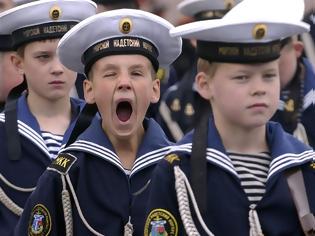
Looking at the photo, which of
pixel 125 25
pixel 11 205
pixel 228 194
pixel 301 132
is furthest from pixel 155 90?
pixel 301 132

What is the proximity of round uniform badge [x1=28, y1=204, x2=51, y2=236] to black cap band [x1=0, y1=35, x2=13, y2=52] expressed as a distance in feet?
5.25

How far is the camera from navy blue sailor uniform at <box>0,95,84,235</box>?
7.07 metres

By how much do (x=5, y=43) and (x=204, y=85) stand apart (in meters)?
2.16

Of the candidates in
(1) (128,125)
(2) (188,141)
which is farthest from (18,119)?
(2) (188,141)

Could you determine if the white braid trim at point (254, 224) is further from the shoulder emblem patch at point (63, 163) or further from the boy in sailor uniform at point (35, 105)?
the boy in sailor uniform at point (35, 105)

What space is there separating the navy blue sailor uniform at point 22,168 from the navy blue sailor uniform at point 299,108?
157 centimetres

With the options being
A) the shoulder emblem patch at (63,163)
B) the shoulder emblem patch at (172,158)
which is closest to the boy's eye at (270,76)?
the shoulder emblem patch at (172,158)

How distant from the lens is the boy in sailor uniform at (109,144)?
6176 mm

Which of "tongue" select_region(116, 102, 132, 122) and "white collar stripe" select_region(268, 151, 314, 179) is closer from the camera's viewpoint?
"white collar stripe" select_region(268, 151, 314, 179)

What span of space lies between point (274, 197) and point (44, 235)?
1.15 metres

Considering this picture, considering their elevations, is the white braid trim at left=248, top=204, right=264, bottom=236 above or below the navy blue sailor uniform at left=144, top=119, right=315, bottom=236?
below

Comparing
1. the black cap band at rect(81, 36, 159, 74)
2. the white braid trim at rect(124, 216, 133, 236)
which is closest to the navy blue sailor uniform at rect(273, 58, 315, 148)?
the black cap band at rect(81, 36, 159, 74)

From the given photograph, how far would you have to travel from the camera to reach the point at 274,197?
5.60m

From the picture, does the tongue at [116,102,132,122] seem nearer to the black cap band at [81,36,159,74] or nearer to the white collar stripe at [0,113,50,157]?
the black cap band at [81,36,159,74]
